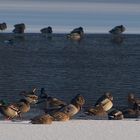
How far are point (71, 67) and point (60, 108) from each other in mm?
5889

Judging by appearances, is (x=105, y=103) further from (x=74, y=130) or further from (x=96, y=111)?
(x=74, y=130)

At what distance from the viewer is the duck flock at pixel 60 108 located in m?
11.8

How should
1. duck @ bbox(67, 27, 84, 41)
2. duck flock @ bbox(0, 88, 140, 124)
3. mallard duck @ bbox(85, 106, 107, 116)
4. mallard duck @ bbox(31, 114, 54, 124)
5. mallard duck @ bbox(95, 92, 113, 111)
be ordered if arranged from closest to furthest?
1. mallard duck @ bbox(31, 114, 54, 124)
2. duck flock @ bbox(0, 88, 140, 124)
3. mallard duck @ bbox(85, 106, 107, 116)
4. mallard duck @ bbox(95, 92, 113, 111)
5. duck @ bbox(67, 27, 84, 41)

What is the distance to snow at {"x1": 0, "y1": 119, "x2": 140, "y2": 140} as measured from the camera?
10.1m

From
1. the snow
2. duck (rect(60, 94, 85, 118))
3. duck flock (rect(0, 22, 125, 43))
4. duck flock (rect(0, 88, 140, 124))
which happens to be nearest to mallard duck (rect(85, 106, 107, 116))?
duck flock (rect(0, 88, 140, 124))

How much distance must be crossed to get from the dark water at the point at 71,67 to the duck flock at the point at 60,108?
554 millimetres

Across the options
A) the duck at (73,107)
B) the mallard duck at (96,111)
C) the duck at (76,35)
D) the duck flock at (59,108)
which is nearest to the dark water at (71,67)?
the duck at (76,35)

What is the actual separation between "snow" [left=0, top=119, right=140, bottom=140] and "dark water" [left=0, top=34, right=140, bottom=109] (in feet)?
8.92

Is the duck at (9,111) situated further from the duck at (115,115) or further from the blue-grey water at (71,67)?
the blue-grey water at (71,67)

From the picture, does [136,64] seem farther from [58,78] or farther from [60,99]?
[60,99]

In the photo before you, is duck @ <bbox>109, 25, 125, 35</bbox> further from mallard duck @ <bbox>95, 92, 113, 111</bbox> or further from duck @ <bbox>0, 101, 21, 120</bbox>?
duck @ <bbox>0, 101, 21, 120</bbox>

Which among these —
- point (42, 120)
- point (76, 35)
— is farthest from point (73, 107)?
point (76, 35)

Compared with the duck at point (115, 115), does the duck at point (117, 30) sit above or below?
above

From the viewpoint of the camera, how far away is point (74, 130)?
10719mm
